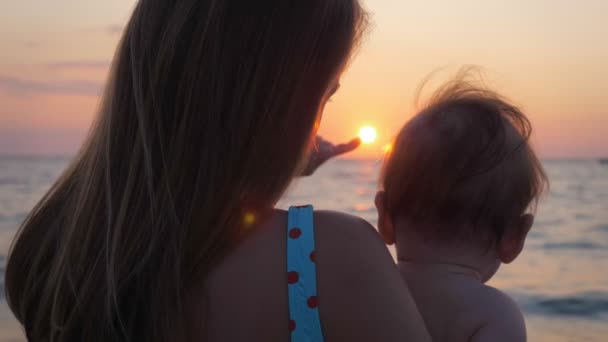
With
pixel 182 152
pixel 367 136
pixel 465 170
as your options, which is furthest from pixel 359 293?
pixel 367 136

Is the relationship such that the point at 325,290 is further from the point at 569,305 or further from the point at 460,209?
the point at 569,305

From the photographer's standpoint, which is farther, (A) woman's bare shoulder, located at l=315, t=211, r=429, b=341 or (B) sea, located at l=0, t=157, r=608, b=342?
(B) sea, located at l=0, t=157, r=608, b=342

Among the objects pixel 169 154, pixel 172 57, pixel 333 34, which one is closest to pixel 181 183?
pixel 169 154

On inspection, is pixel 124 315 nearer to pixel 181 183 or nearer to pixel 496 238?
pixel 181 183

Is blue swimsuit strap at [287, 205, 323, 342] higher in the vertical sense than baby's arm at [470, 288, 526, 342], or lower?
higher

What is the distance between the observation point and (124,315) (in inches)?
57.2

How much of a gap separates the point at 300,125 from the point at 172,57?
32cm

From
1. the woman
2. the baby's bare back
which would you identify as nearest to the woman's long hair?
the woman

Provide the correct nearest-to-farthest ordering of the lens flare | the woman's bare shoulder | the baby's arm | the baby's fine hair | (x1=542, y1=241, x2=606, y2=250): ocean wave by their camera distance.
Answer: the woman's bare shoulder < the baby's arm < the baby's fine hair < the lens flare < (x1=542, y1=241, x2=606, y2=250): ocean wave

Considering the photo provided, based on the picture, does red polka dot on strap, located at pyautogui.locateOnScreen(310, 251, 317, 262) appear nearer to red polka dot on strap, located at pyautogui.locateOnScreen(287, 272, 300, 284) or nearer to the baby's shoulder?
red polka dot on strap, located at pyautogui.locateOnScreen(287, 272, 300, 284)

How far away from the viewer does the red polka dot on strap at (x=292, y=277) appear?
1.37m

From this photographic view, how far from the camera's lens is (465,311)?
1.94 meters

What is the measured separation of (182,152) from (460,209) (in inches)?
35.9

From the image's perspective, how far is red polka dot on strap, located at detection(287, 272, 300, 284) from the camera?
1.37 meters
